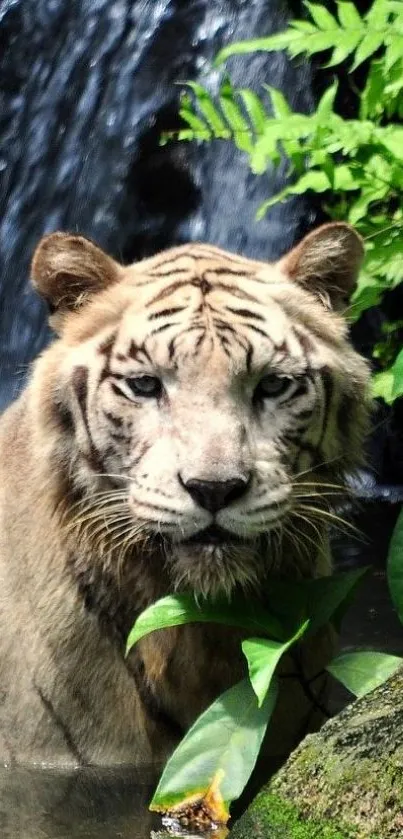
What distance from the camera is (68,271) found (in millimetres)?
3543

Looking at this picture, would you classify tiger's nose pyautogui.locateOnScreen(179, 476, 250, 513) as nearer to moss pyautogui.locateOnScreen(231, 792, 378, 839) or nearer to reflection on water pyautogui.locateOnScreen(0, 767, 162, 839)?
moss pyautogui.locateOnScreen(231, 792, 378, 839)

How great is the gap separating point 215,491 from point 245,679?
22.1 inches

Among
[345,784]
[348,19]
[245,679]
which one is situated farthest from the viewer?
[348,19]

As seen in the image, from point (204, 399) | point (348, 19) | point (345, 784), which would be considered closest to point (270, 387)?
point (204, 399)

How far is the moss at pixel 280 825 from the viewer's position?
2.70m

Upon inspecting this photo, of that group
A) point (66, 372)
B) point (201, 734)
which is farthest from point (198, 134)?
point (201, 734)

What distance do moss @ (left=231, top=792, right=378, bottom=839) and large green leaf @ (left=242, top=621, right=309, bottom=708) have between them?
222 millimetres

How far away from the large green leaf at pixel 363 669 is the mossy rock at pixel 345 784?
12.4 inches

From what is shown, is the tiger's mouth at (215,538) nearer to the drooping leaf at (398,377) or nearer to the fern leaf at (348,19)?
the drooping leaf at (398,377)

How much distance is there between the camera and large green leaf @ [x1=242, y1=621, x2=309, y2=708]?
2.97m

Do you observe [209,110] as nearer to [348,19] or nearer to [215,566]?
[348,19]

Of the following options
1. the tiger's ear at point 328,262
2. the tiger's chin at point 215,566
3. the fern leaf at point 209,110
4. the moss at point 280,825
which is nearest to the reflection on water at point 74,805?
the moss at point 280,825

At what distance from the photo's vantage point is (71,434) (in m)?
3.49

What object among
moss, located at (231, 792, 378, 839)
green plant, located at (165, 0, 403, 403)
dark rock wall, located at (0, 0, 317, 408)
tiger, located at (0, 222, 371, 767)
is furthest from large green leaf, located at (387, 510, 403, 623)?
Result: dark rock wall, located at (0, 0, 317, 408)
